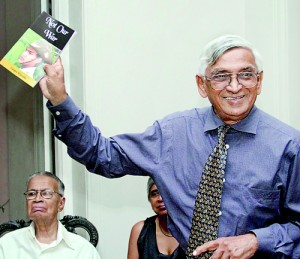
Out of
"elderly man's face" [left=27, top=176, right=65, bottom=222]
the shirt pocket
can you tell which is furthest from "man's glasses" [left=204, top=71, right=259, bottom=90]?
"elderly man's face" [left=27, top=176, right=65, bottom=222]

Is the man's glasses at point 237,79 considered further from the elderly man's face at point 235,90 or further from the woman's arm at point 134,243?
the woman's arm at point 134,243

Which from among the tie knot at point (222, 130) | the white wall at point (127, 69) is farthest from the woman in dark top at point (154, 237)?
the tie knot at point (222, 130)

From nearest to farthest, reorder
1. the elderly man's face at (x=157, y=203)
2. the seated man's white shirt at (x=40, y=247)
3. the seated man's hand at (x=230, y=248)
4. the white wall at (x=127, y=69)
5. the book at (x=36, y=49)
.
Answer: the seated man's hand at (x=230, y=248) < the book at (x=36, y=49) < the seated man's white shirt at (x=40, y=247) < the elderly man's face at (x=157, y=203) < the white wall at (x=127, y=69)

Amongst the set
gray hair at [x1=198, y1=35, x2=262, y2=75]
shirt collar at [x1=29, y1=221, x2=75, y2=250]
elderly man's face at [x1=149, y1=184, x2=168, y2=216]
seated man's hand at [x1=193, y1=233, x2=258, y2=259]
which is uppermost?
gray hair at [x1=198, y1=35, x2=262, y2=75]

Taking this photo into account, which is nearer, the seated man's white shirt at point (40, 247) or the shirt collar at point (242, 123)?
the shirt collar at point (242, 123)

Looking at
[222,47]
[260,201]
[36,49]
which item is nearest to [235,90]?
[222,47]

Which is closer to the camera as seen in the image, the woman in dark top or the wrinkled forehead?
the wrinkled forehead

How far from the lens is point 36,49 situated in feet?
6.19

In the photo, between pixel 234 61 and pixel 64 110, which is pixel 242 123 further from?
pixel 64 110

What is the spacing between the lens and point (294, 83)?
342 cm

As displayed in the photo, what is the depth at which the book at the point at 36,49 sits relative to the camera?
1836 mm

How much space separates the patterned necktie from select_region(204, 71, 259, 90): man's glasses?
195 millimetres

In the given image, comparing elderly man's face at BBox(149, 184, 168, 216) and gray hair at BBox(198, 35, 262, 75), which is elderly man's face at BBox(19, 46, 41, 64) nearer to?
gray hair at BBox(198, 35, 262, 75)

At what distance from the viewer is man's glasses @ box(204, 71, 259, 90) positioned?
178 centimetres
